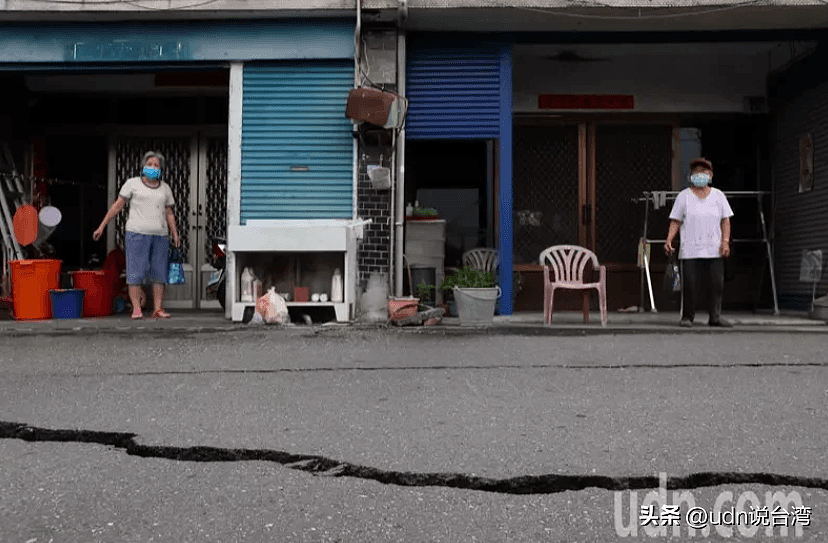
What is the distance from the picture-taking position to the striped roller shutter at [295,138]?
385 inches

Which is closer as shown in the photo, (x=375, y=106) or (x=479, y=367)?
(x=479, y=367)

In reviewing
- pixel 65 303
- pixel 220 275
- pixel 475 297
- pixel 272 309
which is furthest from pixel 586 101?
pixel 65 303

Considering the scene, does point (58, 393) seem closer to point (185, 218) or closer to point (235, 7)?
point (235, 7)

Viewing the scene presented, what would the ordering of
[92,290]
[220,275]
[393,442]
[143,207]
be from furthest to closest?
1. [220,275]
2. [92,290]
3. [143,207]
4. [393,442]

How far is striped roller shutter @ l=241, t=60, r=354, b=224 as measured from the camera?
9.78 metres

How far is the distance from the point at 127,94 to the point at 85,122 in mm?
794

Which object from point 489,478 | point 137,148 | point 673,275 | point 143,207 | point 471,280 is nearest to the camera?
point 489,478

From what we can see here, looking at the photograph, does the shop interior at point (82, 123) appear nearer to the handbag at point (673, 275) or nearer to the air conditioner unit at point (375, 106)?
the air conditioner unit at point (375, 106)

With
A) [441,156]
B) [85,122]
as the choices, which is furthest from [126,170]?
[441,156]

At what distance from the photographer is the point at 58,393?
439cm

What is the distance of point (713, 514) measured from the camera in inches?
92.9

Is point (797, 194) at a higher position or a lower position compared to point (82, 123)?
lower

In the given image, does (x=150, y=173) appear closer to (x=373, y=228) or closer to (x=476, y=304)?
(x=373, y=228)

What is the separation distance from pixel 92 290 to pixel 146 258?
64.8 inches
